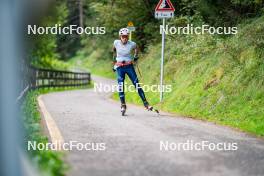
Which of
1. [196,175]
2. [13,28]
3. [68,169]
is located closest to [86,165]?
[68,169]

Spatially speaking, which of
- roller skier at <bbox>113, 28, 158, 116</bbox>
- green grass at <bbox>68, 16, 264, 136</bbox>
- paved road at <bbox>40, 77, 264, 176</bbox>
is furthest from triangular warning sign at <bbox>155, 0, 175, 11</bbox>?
paved road at <bbox>40, 77, 264, 176</bbox>

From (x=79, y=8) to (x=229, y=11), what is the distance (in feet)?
136

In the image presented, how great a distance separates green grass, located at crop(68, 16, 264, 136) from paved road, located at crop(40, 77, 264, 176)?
0.79 metres

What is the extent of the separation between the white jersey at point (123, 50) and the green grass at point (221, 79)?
1971mm

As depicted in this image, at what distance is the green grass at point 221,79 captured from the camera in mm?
9953

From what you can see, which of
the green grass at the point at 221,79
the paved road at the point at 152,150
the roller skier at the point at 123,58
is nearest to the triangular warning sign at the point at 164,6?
the green grass at the point at 221,79

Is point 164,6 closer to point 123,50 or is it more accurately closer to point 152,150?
point 123,50

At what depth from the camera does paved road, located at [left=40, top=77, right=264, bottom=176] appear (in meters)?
5.53

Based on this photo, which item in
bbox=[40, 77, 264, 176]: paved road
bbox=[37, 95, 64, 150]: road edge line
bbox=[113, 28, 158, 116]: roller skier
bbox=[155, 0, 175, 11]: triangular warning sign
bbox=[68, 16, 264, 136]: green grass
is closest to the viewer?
bbox=[40, 77, 264, 176]: paved road

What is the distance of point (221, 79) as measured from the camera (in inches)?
474

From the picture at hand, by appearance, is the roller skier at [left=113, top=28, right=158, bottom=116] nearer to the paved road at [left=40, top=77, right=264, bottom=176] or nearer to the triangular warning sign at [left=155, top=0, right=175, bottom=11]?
the paved road at [left=40, top=77, right=264, bottom=176]

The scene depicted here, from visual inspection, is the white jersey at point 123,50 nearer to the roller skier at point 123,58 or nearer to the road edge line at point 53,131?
the roller skier at point 123,58

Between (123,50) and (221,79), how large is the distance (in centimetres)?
270


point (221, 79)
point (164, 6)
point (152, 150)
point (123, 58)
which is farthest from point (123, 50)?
point (152, 150)
